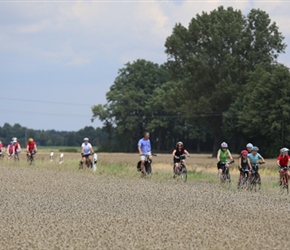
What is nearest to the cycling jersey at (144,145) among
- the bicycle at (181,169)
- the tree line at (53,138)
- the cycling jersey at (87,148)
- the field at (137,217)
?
the bicycle at (181,169)

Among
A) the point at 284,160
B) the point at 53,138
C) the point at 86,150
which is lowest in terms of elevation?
the point at 284,160

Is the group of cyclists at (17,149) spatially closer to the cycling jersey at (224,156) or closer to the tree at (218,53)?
the cycling jersey at (224,156)

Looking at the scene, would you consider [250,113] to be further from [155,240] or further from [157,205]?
[155,240]

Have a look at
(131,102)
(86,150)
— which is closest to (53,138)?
(131,102)

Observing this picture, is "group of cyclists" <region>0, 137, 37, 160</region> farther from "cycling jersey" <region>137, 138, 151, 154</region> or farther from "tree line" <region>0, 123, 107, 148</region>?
"tree line" <region>0, 123, 107, 148</region>

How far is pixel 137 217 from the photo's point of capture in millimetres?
16266

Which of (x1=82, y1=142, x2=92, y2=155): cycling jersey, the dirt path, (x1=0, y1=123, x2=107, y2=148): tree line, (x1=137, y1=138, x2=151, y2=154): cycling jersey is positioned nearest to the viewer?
the dirt path

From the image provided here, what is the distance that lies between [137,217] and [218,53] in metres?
74.8

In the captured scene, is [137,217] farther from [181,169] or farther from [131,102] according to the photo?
[131,102]

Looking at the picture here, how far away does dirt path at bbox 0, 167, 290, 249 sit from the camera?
12.4 metres

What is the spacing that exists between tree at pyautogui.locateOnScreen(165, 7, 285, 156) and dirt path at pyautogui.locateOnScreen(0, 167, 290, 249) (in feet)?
Answer: 208

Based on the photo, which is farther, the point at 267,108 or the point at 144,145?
the point at 267,108

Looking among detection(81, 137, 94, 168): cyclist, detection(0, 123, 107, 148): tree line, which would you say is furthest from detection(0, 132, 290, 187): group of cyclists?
detection(0, 123, 107, 148): tree line

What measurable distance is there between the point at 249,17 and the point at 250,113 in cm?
1196
